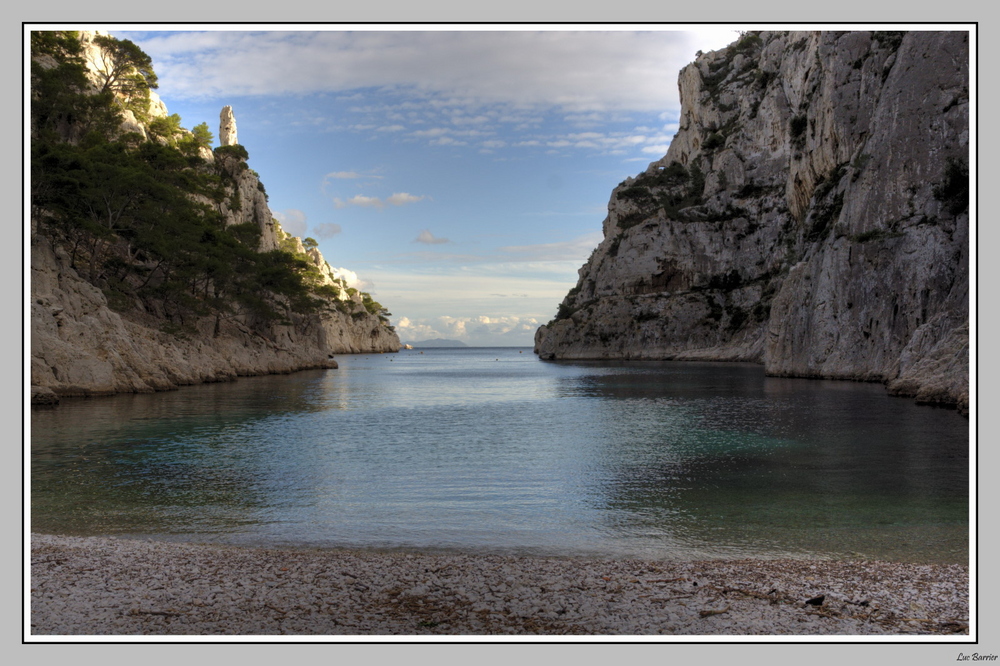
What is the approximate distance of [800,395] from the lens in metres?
31.2

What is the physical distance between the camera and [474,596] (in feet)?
20.7

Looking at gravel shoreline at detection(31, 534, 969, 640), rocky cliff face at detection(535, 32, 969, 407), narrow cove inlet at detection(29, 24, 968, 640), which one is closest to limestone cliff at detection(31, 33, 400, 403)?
narrow cove inlet at detection(29, 24, 968, 640)

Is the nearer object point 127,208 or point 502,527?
point 502,527

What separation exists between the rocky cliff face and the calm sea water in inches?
400

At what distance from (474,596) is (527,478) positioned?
298 inches

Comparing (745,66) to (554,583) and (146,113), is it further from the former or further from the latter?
(554,583)

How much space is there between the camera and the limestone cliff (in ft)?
91.5

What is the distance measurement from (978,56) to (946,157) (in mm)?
34660

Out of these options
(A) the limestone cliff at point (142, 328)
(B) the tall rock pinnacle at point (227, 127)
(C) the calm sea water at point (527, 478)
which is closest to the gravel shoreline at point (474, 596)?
(C) the calm sea water at point (527, 478)

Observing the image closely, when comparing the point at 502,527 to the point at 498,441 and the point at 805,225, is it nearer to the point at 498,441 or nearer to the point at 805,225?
the point at 498,441

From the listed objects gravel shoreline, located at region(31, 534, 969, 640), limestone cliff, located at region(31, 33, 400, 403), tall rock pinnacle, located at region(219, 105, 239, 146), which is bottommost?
gravel shoreline, located at region(31, 534, 969, 640)

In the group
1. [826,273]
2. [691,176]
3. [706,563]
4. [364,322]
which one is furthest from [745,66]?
[706,563]

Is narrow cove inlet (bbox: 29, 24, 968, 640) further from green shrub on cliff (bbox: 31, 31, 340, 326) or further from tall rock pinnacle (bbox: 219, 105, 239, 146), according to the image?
tall rock pinnacle (bbox: 219, 105, 239, 146)

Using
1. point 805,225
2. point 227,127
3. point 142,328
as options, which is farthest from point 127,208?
point 227,127
